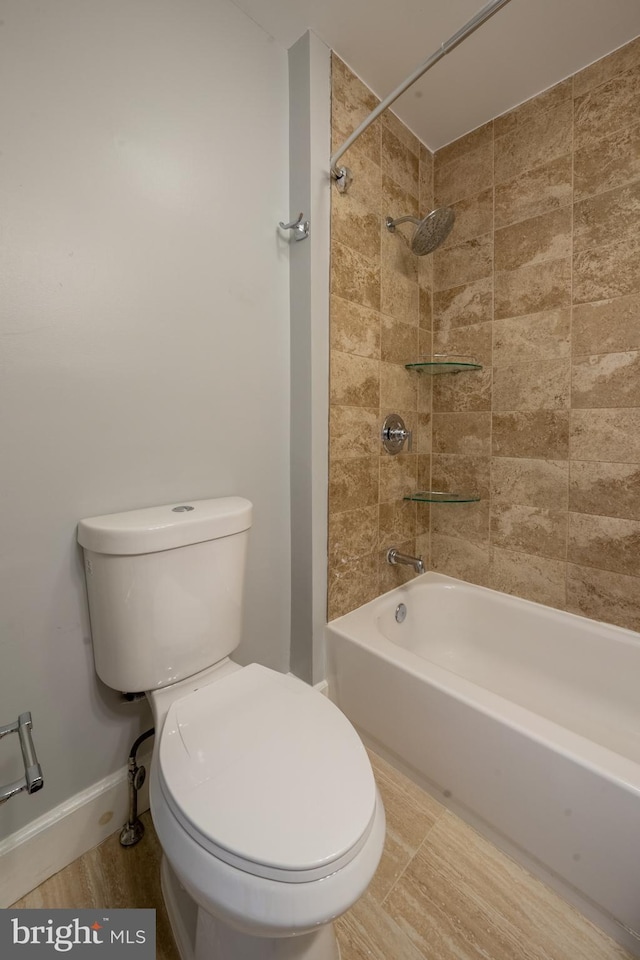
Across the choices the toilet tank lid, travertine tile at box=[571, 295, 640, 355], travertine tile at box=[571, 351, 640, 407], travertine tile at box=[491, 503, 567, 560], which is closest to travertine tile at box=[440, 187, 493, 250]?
travertine tile at box=[571, 295, 640, 355]

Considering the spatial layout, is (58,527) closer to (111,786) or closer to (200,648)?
(200,648)

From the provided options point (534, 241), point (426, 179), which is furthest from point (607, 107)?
point (426, 179)

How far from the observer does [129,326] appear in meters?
0.97

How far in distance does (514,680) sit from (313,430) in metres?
1.26

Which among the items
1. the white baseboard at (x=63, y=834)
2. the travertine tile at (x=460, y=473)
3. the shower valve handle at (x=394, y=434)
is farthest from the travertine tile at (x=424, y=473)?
the white baseboard at (x=63, y=834)

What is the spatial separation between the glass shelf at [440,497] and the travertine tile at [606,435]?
0.41m

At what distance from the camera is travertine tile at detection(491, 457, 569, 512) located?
144 cm

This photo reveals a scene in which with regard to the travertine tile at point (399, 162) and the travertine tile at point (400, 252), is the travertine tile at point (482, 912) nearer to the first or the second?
the travertine tile at point (400, 252)

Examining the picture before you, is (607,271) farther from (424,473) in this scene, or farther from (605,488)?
(424,473)

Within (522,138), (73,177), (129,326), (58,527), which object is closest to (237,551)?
(58,527)

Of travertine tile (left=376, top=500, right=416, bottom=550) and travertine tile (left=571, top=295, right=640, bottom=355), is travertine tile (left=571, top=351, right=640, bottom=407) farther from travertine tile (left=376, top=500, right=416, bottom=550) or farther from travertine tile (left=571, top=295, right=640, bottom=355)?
travertine tile (left=376, top=500, right=416, bottom=550)

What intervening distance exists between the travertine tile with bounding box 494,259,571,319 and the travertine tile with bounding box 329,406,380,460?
68 cm

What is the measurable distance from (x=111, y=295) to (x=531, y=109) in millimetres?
1679

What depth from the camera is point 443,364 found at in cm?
157
